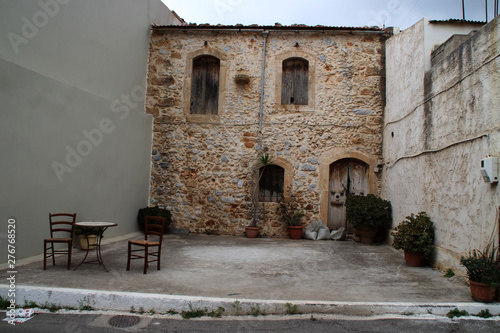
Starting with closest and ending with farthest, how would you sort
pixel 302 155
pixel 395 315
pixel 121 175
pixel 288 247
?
pixel 395 315
pixel 288 247
pixel 121 175
pixel 302 155

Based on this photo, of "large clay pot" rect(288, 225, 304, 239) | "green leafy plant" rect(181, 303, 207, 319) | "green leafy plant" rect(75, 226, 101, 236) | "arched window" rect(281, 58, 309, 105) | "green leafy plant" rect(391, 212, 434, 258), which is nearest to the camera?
"green leafy plant" rect(181, 303, 207, 319)

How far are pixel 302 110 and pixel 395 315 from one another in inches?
258

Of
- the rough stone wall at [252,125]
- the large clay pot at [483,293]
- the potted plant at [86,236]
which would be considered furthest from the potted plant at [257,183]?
the large clay pot at [483,293]

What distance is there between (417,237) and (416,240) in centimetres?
6

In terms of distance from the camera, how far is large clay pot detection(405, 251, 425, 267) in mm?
6312

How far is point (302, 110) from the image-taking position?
9.77 metres

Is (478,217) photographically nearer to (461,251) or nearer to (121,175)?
(461,251)

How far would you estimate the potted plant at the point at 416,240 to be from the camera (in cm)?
620

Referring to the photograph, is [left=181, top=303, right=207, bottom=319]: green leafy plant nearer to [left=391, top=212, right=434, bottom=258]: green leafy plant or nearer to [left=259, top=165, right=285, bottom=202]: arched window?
[left=391, top=212, right=434, bottom=258]: green leafy plant

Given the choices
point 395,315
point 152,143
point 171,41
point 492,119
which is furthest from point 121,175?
point 492,119

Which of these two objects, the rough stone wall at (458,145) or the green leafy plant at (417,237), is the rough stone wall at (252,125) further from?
the green leafy plant at (417,237)

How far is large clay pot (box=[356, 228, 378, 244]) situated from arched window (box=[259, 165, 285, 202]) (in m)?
2.25

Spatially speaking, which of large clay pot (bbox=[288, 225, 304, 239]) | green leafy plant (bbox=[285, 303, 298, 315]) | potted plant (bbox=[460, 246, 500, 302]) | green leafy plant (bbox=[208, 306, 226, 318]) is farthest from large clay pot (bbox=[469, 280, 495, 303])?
large clay pot (bbox=[288, 225, 304, 239])

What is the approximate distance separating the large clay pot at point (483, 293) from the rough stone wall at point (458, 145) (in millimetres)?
780
